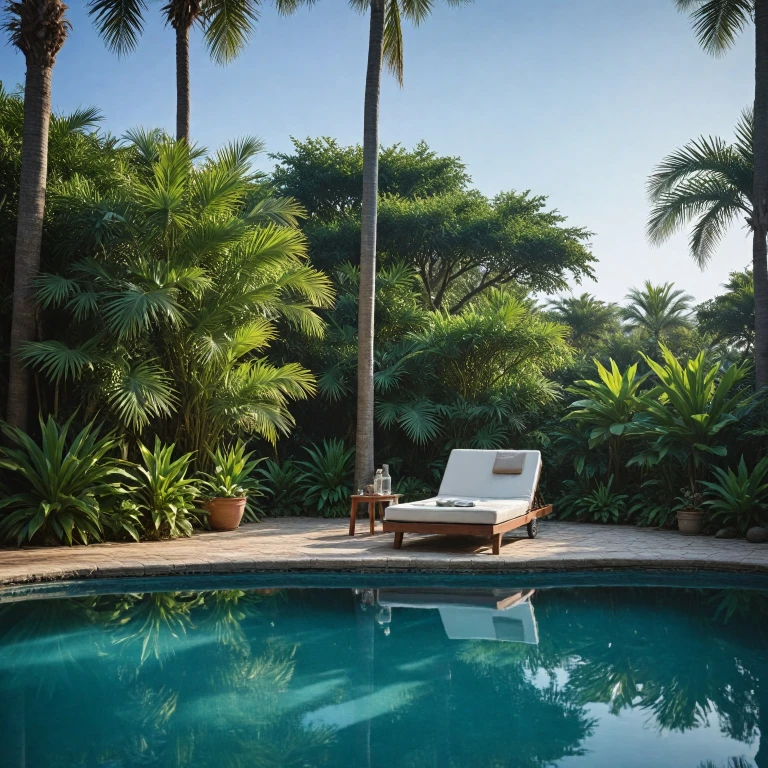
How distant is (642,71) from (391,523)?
8.79m

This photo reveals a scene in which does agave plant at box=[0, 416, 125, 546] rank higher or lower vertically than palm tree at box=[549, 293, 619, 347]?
lower

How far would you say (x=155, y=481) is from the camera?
9250 mm

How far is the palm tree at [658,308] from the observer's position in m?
39.4

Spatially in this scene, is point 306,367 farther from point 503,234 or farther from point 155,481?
point 503,234

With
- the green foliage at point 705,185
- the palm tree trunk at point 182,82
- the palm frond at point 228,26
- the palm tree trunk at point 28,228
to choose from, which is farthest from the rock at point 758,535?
the palm frond at point 228,26

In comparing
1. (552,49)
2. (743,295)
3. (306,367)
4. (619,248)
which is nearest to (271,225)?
(306,367)

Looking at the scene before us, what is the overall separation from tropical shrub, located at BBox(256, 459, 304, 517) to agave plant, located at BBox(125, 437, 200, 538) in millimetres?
2624

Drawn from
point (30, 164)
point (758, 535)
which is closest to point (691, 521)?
point (758, 535)

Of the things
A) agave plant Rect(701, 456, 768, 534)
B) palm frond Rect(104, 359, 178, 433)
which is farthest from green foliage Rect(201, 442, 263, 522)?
agave plant Rect(701, 456, 768, 534)

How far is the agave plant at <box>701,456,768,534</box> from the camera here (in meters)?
9.41

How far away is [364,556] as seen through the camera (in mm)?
7930

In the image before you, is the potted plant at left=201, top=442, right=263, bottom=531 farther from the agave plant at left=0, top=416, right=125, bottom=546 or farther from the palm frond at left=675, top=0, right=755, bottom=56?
the palm frond at left=675, top=0, right=755, bottom=56

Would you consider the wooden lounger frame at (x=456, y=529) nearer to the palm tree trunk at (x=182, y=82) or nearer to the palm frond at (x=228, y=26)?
the palm tree trunk at (x=182, y=82)

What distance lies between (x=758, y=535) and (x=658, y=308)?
1278 inches
